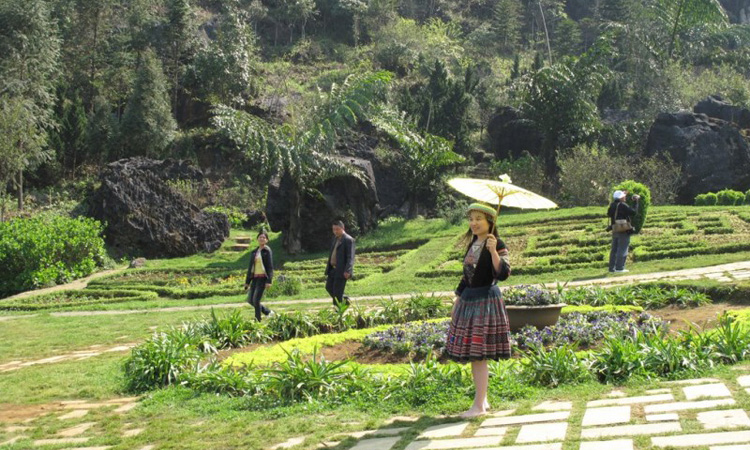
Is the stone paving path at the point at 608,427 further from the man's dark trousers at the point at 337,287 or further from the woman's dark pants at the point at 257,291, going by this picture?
the woman's dark pants at the point at 257,291

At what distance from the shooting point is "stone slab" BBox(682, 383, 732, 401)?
17.1 ft

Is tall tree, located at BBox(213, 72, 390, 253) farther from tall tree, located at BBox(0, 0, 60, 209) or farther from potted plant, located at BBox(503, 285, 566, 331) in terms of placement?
potted plant, located at BBox(503, 285, 566, 331)

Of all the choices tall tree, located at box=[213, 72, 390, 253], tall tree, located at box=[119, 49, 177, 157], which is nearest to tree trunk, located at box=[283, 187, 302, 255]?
tall tree, located at box=[213, 72, 390, 253]

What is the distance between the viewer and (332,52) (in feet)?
159

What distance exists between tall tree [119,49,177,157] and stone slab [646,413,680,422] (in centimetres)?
2817

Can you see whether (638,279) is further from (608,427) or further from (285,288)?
(608,427)

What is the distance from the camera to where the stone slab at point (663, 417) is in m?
4.83

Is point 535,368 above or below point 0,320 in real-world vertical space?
above

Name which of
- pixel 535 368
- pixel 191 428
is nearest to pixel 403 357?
pixel 535 368

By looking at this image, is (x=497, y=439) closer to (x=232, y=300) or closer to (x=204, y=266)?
(x=232, y=300)

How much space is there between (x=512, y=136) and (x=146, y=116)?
15.2 metres

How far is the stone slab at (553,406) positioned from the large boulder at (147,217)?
60.4 feet

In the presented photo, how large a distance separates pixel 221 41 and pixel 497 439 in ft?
109

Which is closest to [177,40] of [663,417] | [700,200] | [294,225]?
[294,225]
